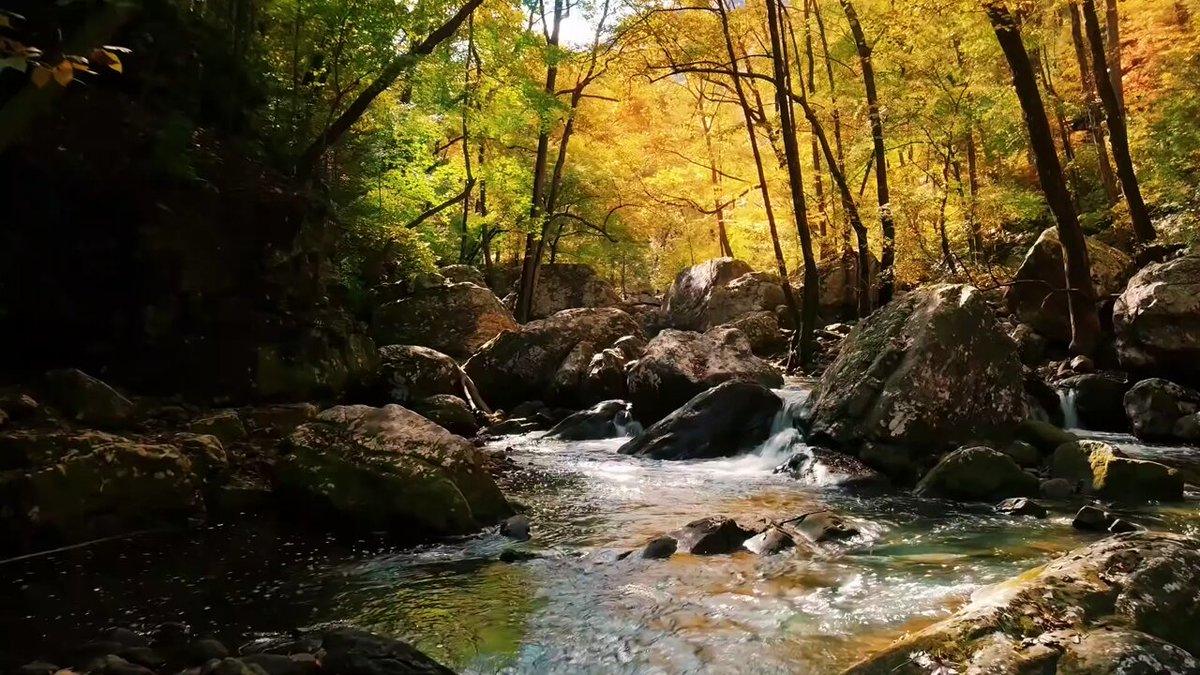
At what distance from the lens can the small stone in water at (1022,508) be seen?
7.37 m

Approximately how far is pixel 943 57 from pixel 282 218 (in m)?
14.8

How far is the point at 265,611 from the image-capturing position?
5.19 meters

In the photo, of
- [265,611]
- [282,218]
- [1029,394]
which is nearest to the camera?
[265,611]

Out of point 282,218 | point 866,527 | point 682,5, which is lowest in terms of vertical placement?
point 866,527

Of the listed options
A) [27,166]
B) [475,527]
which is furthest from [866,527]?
[27,166]

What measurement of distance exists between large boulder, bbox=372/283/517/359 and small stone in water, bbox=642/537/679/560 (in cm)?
1221

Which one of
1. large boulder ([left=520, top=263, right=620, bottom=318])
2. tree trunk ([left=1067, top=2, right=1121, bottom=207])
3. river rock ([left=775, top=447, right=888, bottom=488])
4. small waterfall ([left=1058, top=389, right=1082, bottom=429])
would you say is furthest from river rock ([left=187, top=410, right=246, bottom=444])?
large boulder ([left=520, top=263, right=620, bottom=318])

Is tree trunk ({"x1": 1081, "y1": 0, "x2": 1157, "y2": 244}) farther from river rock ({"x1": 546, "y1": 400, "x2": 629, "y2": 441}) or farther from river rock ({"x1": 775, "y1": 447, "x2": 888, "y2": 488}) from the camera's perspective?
river rock ({"x1": 546, "y1": 400, "x2": 629, "y2": 441})

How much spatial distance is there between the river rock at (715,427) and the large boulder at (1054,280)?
685cm

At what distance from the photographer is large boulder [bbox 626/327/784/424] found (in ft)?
44.2

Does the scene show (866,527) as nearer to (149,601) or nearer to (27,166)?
(149,601)

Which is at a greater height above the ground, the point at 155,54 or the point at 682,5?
the point at 682,5

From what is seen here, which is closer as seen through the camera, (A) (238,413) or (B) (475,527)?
(B) (475,527)

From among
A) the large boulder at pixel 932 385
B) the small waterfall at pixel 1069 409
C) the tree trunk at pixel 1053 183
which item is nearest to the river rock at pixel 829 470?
the large boulder at pixel 932 385
